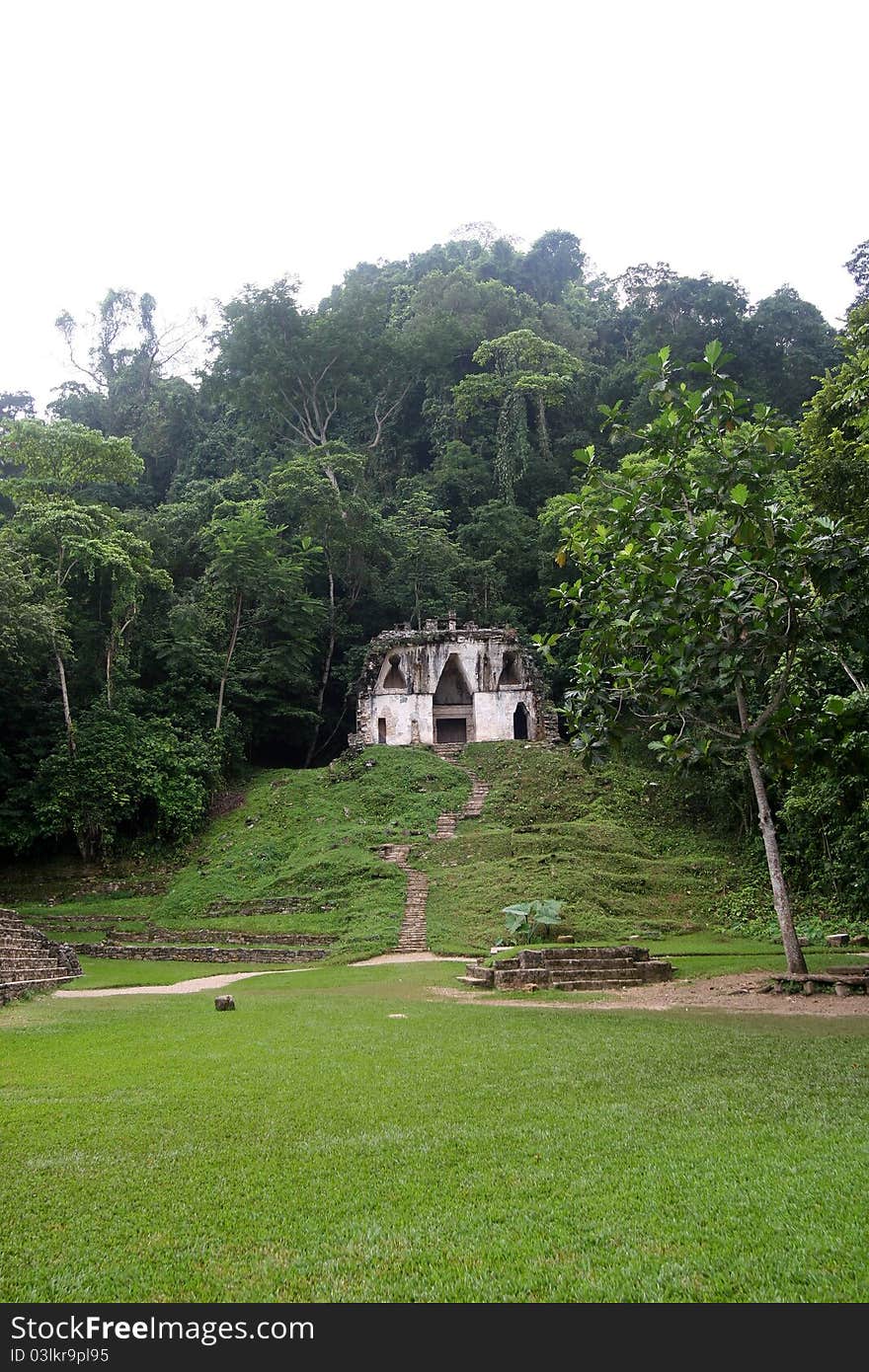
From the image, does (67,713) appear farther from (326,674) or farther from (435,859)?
(326,674)

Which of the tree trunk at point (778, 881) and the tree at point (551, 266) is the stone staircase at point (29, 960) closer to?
the tree trunk at point (778, 881)

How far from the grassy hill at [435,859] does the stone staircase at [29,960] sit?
5.39 metres

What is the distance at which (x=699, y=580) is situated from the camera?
1007cm

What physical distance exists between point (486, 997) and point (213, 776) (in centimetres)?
2113

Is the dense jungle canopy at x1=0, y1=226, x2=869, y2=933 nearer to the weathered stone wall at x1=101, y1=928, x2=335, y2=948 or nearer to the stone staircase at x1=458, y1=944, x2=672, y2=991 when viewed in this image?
the stone staircase at x1=458, y1=944, x2=672, y2=991

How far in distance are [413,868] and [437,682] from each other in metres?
15.4

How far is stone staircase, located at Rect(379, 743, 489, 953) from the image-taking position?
1931 centimetres

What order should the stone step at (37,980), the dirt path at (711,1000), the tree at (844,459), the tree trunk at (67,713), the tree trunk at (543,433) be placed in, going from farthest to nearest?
the tree trunk at (543,433), the tree trunk at (67,713), the tree at (844,459), the stone step at (37,980), the dirt path at (711,1000)

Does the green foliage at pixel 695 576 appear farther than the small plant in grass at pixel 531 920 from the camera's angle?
No

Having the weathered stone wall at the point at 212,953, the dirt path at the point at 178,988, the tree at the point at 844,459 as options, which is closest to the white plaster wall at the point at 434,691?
the weathered stone wall at the point at 212,953

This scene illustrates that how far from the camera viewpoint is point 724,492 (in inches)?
435

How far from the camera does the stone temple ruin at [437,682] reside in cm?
3741

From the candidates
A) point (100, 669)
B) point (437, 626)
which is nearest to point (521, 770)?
point (437, 626)

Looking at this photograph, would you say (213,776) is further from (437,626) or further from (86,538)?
(437,626)
